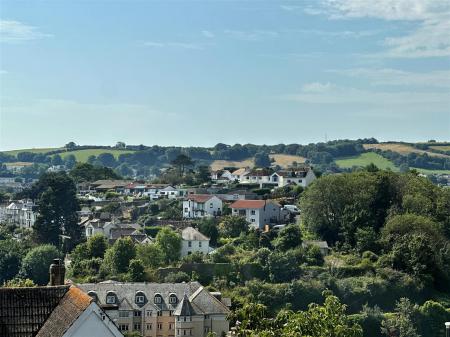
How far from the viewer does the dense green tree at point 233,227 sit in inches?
2798

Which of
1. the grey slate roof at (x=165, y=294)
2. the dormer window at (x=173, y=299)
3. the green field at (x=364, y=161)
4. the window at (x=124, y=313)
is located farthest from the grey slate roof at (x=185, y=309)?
the green field at (x=364, y=161)

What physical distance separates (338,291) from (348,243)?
8.58 m

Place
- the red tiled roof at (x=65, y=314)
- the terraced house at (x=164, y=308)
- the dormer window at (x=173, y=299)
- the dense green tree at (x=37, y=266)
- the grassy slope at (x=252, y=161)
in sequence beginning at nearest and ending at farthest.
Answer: the red tiled roof at (x=65, y=314) → the terraced house at (x=164, y=308) → the dormer window at (x=173, y=299) → the dense green tree at (x=37, y=266) → the grassy slope at (x=252, y=161)

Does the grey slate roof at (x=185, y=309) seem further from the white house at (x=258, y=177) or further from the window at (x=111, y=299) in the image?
the white house at (x=258, y=177)

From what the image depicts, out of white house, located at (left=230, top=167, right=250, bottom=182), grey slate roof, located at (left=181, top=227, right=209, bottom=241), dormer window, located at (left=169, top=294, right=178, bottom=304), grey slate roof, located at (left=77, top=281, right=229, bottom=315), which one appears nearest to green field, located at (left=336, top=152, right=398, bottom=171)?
white house, located at (left=230, top=167, right=250, bottom=182)

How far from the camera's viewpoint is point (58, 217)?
76062mm

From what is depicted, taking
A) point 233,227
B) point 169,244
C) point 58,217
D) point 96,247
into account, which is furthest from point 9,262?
point 233,227

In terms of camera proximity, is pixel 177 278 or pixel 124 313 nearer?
pixel 124 313

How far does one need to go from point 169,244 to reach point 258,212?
14689mm

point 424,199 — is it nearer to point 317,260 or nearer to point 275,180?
point 317,260

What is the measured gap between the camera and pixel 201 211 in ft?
267

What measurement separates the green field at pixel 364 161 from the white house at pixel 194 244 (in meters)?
113

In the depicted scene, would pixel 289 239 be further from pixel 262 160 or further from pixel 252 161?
pixel 252 161

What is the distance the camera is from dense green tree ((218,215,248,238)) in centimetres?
7106
